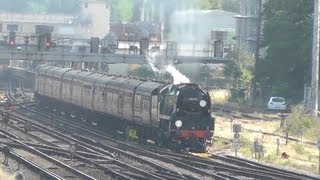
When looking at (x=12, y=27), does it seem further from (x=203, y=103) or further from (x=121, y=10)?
(x=203, y=103)

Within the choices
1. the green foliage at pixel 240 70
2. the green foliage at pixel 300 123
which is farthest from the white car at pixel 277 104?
the green foliage at pixel 300 123

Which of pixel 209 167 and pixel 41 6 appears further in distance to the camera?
pixel 41 6

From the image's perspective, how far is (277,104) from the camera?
5694cm

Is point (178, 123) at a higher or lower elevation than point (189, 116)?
lower

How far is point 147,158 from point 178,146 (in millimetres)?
2648

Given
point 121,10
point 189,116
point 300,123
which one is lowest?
point 300,123

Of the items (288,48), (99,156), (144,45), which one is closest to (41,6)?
(144,45)

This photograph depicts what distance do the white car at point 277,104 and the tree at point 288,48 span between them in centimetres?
236

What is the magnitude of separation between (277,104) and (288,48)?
460 cm

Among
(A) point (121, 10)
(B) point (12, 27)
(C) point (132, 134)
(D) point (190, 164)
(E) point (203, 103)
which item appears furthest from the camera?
(A) point (121, 10)

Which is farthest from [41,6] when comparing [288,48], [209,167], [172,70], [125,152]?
[209,167]

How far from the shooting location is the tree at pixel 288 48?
58.2 m

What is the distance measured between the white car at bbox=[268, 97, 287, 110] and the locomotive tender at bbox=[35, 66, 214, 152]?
17047mm

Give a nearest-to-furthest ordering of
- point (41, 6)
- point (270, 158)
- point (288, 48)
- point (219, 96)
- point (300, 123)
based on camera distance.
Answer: point (270, 158) < point (300, 123) < point (288, 48) < point (219, 96) < point (41, 6)
